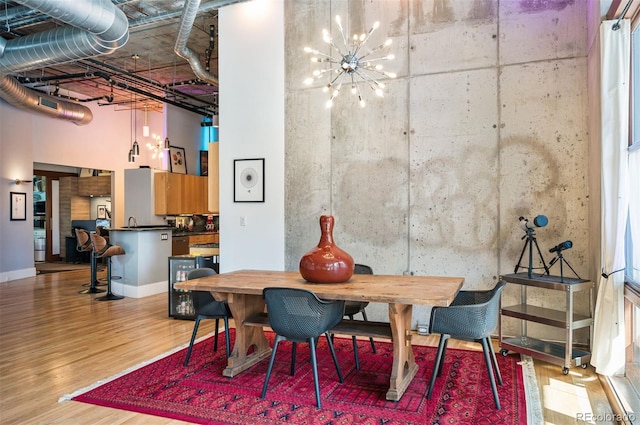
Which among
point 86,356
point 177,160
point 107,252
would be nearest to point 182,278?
point 86,356

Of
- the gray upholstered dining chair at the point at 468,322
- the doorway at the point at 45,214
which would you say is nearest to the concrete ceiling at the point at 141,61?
the doorway at the point at 45,214

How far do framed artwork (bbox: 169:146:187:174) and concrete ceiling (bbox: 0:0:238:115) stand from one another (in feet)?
4.03

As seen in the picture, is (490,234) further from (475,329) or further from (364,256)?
(475,329)

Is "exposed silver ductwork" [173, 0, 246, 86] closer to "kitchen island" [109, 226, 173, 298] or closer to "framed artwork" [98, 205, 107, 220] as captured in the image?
"kitchen island" [109, 226, 173, 298]

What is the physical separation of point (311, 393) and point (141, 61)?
306 inches

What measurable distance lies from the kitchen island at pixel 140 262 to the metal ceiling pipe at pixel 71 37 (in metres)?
2.93

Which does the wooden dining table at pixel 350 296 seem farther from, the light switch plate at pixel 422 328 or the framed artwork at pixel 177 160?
the framed artwork at pixel 177 160

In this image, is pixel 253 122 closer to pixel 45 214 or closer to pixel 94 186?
pixel 94 186

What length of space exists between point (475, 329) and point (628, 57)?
2.33 metres

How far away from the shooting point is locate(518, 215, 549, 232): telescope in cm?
408

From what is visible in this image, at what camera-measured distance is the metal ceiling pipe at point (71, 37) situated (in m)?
4.44

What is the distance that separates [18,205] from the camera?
9.77 meters

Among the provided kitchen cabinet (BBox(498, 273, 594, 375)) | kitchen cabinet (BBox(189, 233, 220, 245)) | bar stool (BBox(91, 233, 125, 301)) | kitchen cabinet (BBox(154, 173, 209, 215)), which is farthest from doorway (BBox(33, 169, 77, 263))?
kitchen cabinet (BBox(498, 273, 594, 375))

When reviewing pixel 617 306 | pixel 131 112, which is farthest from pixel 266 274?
pixel 131 112
